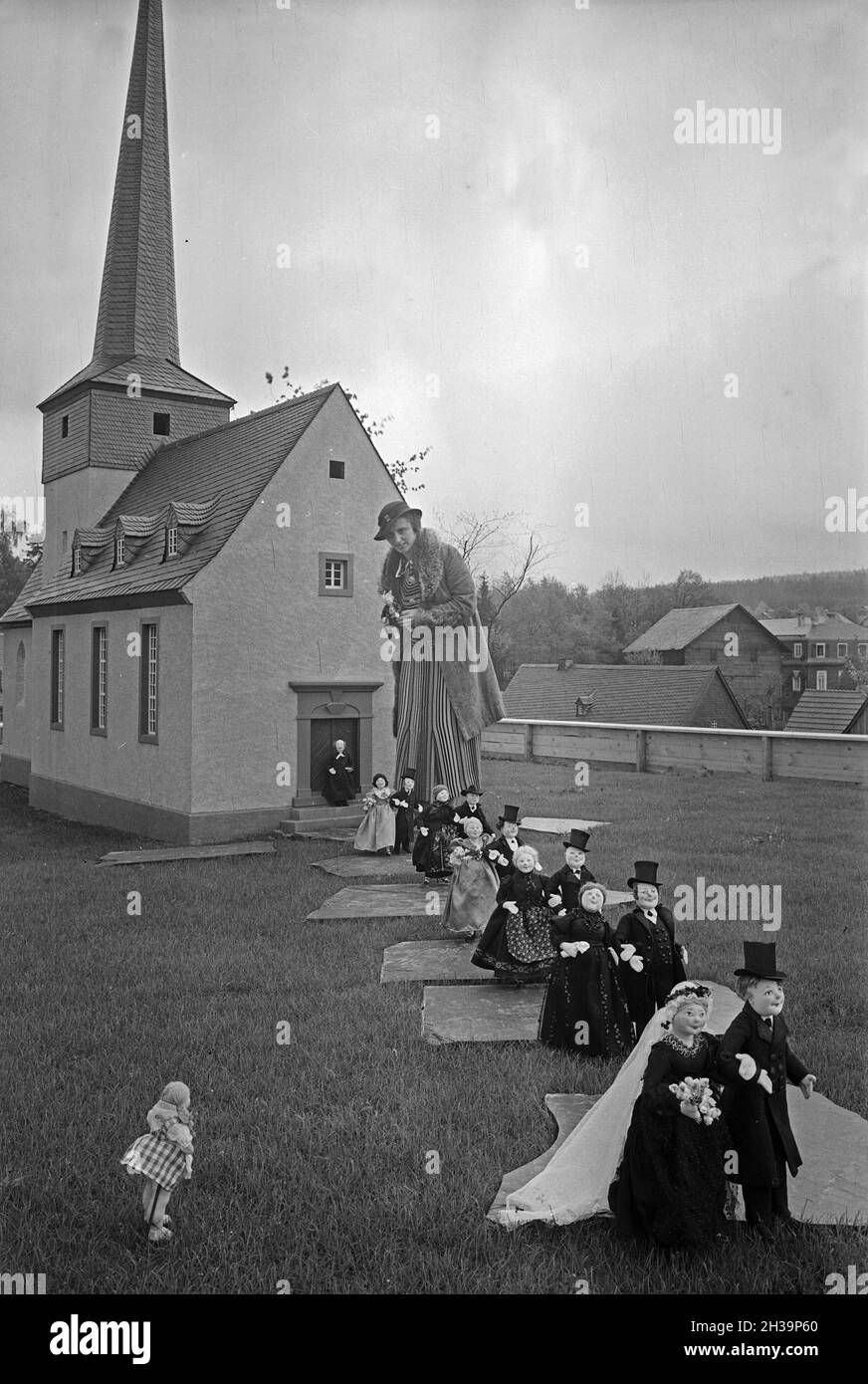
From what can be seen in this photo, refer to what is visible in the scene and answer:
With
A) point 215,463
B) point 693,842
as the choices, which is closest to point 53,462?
point 215,463

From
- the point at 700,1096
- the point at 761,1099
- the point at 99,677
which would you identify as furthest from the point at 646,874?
the point at 99,677

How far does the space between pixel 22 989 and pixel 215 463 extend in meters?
12.0

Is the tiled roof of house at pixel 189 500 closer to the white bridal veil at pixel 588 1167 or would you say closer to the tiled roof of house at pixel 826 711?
the tiled roof of house at pixel 826 711

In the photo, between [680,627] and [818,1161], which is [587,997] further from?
[680,627]

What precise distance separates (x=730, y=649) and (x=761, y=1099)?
280 inches

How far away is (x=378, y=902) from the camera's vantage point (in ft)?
36.7

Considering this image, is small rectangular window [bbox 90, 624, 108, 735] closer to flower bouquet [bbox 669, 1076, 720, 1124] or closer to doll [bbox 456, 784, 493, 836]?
doll [bbox 456, 784, 493, 836]

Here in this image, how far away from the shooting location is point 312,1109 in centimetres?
583

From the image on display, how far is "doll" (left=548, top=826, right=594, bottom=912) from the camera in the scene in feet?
24.1

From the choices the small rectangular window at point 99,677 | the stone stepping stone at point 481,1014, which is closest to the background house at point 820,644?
the stone stepping stone at point 481,1014

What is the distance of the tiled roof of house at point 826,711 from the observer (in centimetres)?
1145

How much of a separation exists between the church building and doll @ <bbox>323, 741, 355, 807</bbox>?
8.9 inches

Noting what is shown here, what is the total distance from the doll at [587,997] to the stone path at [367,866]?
6.05 m

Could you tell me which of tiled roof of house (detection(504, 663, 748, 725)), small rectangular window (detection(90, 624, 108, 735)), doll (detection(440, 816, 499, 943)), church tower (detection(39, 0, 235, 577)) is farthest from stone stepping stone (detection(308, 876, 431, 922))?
church tower (detection(39, 0, 235, 577))
